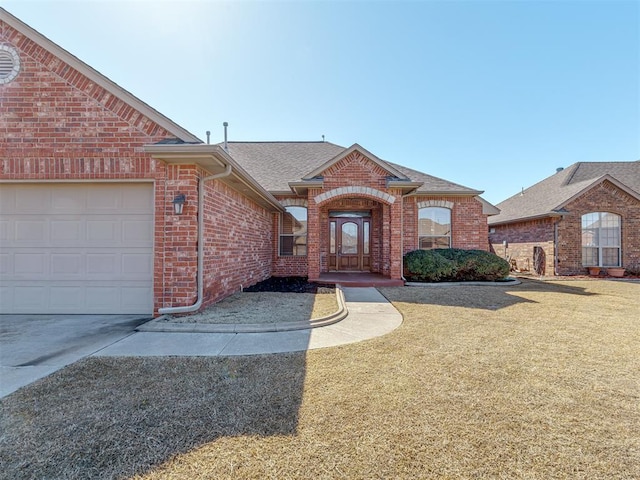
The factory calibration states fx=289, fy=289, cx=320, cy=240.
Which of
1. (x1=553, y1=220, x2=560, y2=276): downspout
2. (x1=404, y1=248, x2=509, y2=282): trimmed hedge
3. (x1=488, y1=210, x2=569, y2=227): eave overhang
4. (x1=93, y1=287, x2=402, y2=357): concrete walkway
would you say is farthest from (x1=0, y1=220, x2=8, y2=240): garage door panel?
(x1=553, y1=220, x2=560, y2=276): downspout

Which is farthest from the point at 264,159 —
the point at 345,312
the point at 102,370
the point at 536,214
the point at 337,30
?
the point at 536,214

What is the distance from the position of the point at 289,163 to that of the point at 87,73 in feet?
30.7

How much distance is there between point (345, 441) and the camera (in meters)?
2.12

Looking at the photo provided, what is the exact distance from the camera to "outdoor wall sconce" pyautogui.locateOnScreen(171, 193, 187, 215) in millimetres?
5358

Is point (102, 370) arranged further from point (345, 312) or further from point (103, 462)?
point (345, 312)

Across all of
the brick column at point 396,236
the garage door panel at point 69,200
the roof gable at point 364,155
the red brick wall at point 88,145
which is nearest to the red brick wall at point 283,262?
the roof gable at point 364,155

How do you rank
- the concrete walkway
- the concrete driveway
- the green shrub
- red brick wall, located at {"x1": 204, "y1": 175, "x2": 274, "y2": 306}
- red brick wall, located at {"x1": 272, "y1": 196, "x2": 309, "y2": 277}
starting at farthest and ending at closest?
red brick wall, located at {"x1": 272, "y1": 196, "x2": 309, "y2": 277} < the green shrub < red brick wall, located at {"x1": 204, "y1": 175, "x2": 274, "y2": 306} < the concrete walkway < the concrete driveway

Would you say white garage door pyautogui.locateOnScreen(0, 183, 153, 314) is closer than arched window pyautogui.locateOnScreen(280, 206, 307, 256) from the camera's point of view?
Yes

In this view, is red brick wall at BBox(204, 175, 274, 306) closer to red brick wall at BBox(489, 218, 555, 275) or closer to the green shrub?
the green shrub

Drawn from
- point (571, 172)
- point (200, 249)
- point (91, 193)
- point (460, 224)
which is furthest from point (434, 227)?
point (91, 193)

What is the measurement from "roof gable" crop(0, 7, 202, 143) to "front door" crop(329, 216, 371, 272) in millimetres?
8401

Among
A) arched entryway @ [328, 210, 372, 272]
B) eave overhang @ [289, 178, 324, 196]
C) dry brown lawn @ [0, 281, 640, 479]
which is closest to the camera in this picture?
dry brown lawn @ [0, 281, 640, 479]

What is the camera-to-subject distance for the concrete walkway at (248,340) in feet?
12.7

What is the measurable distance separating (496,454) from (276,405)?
5.62 ft
